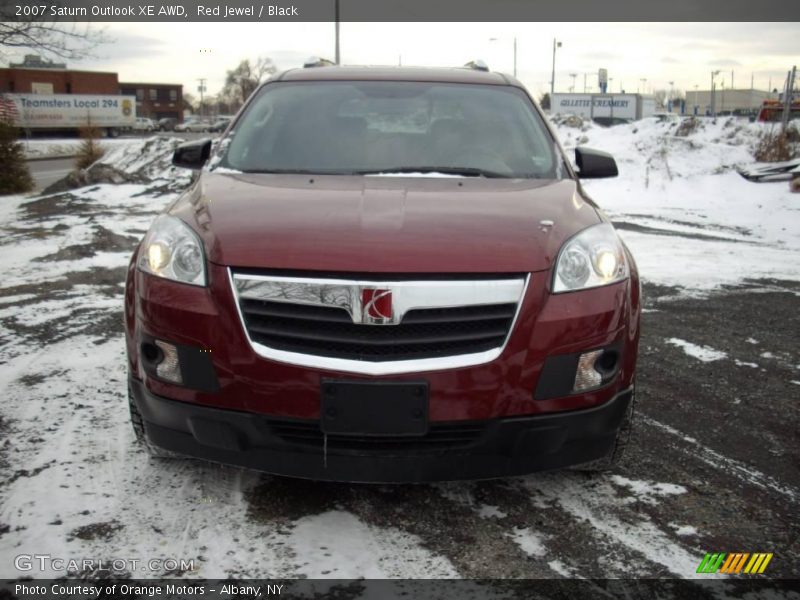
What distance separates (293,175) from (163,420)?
1.30 meters

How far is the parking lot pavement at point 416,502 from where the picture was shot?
8.20 feet

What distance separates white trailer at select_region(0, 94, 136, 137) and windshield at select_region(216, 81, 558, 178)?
5088 cm

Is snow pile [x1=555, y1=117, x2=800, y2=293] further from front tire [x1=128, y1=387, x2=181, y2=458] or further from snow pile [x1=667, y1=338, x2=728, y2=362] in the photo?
front tire [x1=128, y1=387, x2=181, y2=458]

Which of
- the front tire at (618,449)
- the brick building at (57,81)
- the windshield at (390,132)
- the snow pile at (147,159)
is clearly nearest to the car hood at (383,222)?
the windshield at (390,132)

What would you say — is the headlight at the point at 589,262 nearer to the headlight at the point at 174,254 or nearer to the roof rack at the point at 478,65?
the headlight at the point at 174,254

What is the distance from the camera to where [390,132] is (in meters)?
3.85

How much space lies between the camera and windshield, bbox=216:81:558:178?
143 inches

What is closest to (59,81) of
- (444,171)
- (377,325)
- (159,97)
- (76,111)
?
(76,111)

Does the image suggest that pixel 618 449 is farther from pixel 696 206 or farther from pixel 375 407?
pixel 696 206

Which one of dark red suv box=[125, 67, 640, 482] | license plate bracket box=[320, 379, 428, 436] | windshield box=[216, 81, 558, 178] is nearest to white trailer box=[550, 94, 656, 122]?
windshield box=[216, 81, 558, 178]

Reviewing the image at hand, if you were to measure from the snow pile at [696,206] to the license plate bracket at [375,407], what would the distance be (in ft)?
17.0

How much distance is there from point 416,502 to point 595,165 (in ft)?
7.14

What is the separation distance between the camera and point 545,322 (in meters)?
2.56

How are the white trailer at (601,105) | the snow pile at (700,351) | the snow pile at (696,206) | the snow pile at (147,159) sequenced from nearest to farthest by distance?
the snow pile at (700,351), the snow pile at (696,206), the snow pile at (147,159), the white trailer at (601,105)
